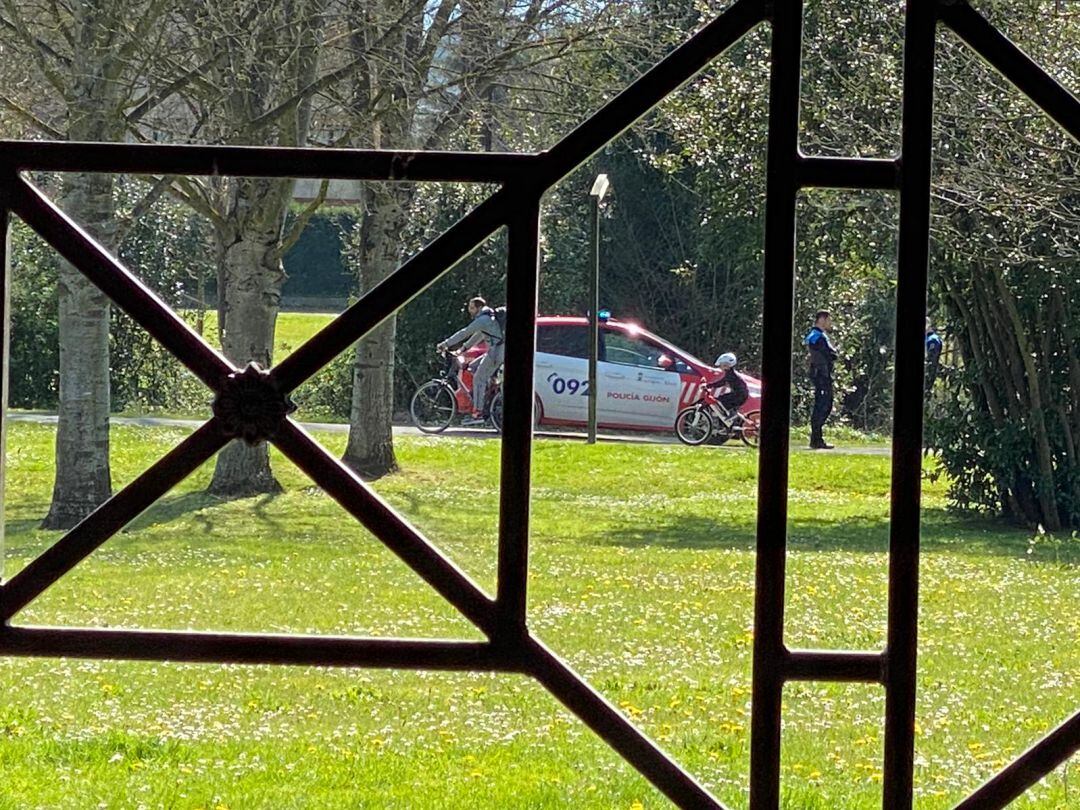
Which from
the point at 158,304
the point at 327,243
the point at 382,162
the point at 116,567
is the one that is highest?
the point at 327,243

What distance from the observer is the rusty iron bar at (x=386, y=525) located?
2.14 metres

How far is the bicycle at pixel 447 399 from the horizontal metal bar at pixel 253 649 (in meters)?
12.9

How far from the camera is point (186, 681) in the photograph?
634cm

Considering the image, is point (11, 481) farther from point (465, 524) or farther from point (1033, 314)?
point (1033, 314)

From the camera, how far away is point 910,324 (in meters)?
2.07

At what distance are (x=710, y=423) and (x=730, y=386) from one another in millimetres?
491

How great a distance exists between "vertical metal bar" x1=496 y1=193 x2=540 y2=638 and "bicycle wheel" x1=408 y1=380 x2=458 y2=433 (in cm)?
1367

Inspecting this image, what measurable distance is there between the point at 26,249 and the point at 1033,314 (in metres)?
11.0

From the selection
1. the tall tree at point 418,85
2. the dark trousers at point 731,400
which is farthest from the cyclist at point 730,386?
the tall tree at point 418,85

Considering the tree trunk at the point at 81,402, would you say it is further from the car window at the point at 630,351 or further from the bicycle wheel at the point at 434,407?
the car window at the point at 630,351

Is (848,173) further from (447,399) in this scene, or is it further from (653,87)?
(447,399)

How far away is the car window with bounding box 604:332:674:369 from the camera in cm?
1505

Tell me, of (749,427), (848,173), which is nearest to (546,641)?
(848,173)

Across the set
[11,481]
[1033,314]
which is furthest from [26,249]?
[1033,314]
